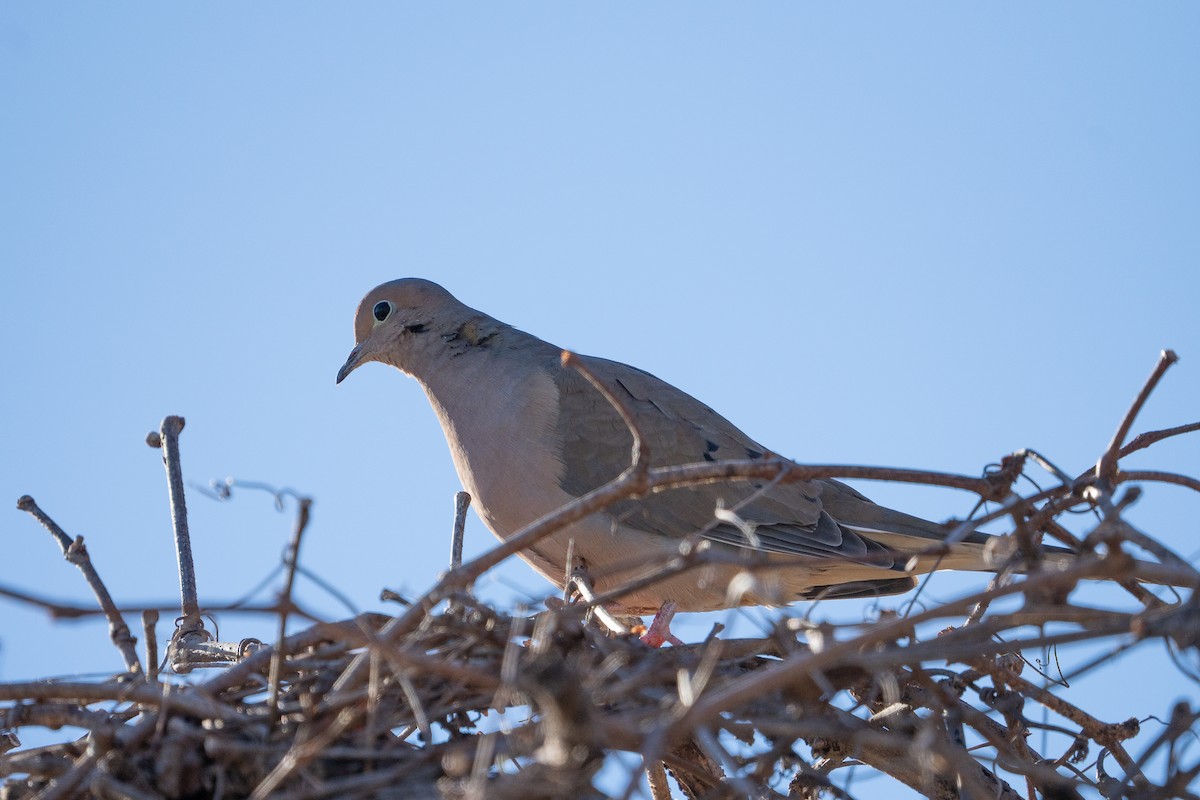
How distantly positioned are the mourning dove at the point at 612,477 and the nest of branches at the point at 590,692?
1.45 meters

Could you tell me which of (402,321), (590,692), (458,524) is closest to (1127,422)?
(590,692)

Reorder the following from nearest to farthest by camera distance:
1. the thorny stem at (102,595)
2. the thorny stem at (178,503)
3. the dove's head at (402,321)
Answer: the thorny stem at (102,595) < the thorny stem at (178,503) < the dove's head at (402,321)

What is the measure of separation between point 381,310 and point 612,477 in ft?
4.63

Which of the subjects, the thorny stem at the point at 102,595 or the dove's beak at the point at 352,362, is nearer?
the thorny stem at the point at 102,595

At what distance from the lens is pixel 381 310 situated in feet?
18.1

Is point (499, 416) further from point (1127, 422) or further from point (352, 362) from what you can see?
point (1127, 422)

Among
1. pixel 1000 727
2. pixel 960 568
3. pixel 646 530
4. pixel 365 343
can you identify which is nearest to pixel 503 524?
pixel 646 530

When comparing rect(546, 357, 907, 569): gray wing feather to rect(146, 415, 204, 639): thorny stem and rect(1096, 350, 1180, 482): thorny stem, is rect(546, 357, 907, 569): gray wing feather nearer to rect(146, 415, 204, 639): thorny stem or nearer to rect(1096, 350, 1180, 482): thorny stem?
rect(146, 415, 204, 639): thorny stem

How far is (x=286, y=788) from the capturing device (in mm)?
2451

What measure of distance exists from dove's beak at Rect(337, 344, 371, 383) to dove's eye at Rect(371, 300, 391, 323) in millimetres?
154

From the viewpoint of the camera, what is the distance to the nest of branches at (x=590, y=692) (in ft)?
7.01

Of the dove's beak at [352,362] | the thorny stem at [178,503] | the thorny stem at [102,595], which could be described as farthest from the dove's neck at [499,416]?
the thorny stem at [102,595]

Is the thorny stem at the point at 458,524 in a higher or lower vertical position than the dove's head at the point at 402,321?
lower

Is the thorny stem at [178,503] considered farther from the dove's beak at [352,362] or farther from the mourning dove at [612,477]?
the dove's beak at [352,362]
